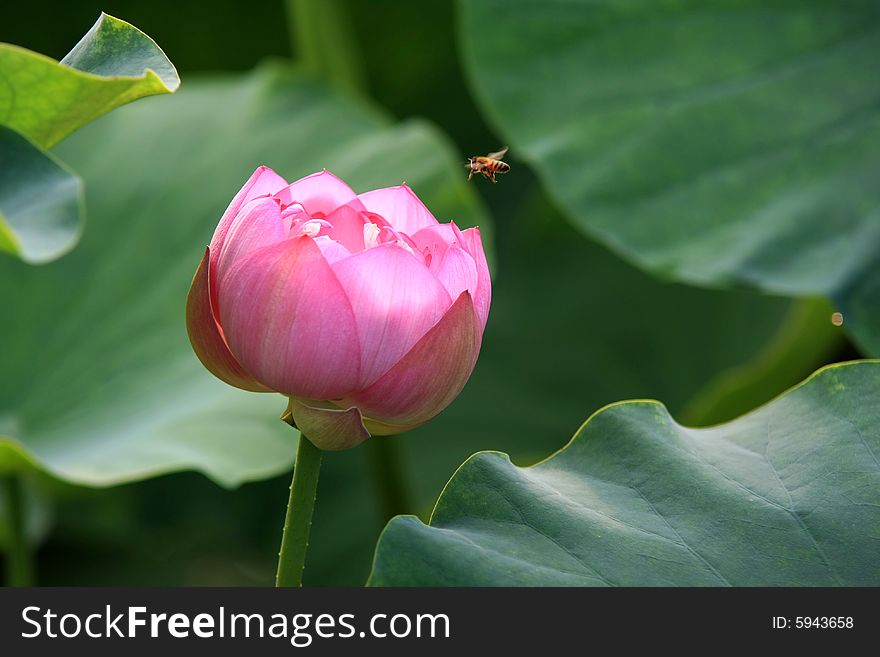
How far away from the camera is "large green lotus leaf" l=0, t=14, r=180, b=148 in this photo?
0.54 metres

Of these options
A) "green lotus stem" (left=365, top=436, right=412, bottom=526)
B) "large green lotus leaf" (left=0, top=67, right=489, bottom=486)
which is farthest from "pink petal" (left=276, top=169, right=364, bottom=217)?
"green lotus stem" (left=365, top=436, right=412, bottom=526)

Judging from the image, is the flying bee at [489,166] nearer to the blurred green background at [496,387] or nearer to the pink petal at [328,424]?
the pink petal at [328,424]

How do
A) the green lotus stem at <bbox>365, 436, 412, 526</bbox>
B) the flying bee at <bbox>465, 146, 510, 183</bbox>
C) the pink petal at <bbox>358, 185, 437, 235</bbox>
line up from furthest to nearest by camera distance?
1. the green lotus stem at <bbox>365, 436, 412, 526</bbox>
2. the flying bee at <bbox>465, 146, 510, 183</bbox>
3. the pink petal at <bbox>358, 185, 437, 235</bbox>

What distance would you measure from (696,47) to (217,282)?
870 millimetres

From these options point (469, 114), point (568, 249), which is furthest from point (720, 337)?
point (469, 114)

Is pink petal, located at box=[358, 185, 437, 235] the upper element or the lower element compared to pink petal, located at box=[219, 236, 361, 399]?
upper

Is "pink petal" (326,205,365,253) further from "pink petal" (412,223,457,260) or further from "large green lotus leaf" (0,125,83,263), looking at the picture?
"large green lotus leaf" (0,125,83,263)

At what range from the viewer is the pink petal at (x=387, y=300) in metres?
0.44

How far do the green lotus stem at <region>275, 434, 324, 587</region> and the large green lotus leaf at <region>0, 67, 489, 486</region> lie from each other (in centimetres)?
46

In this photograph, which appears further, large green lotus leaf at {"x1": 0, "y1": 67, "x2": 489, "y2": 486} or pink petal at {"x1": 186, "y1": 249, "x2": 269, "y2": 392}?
large green lotus leaf at {"x1": 0, "y1": 67, "x2": 489, "y2": 486}

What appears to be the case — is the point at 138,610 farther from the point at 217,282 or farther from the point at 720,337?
the point at 720,337

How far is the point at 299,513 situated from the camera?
0.46m

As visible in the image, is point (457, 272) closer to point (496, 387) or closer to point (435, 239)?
point (435, 239)

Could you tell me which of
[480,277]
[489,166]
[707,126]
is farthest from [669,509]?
[707,126]
